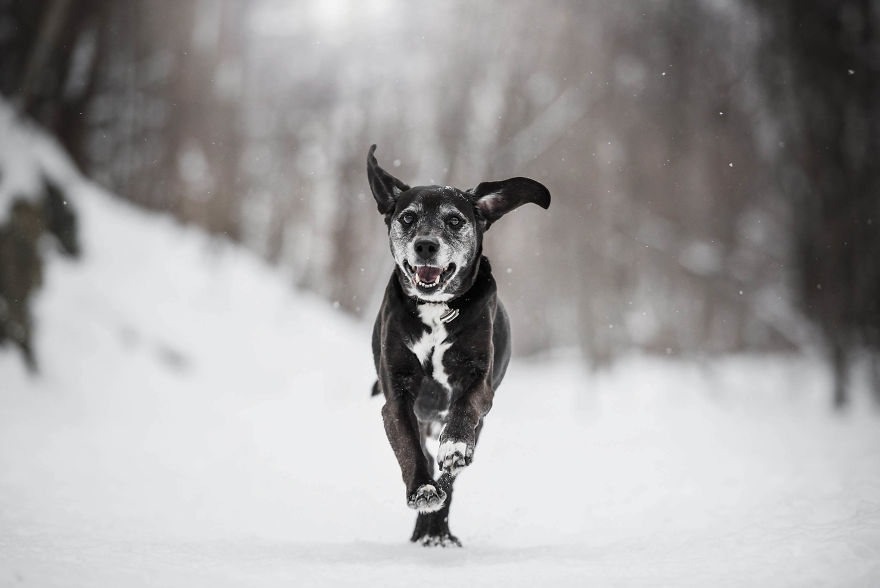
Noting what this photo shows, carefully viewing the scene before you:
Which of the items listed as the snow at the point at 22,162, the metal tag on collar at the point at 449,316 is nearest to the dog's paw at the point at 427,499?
the metal tag on collar at the point at 449,316

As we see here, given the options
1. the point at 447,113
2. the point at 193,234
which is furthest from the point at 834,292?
the point at 193,234

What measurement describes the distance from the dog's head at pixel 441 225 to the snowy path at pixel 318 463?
147 cm

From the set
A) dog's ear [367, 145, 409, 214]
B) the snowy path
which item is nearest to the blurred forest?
the snowy path

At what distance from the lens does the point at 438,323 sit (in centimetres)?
416

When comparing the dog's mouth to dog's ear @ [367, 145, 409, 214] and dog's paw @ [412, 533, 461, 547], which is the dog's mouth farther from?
dog's paw @ [412, 533, 461, 547]

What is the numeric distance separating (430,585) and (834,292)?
13366mm

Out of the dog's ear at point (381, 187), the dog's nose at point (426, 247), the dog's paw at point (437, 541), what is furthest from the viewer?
the dog's ear at point (381, 187)

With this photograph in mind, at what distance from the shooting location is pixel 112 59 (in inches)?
635

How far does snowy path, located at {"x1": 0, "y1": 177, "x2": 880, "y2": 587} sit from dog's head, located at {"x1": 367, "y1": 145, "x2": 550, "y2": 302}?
1.47 metres

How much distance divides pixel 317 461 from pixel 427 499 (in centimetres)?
511

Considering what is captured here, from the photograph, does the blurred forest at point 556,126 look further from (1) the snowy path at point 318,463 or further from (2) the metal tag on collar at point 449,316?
(2) the metal tag on collar at point 449,316

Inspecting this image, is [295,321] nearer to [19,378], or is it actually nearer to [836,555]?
[19,378]

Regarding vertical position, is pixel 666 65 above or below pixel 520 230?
above

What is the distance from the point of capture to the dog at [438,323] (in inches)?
155
